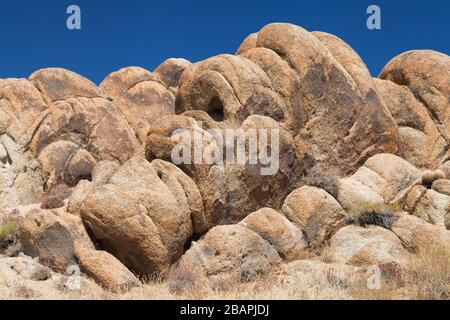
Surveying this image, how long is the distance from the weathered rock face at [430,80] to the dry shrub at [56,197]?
16.0 meters

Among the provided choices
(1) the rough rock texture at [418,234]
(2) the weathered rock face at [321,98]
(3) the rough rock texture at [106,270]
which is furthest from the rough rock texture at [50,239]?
(1) the rough rock texture at [418,234]

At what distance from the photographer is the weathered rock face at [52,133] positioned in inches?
1007

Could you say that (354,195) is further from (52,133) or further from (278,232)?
(52,133)

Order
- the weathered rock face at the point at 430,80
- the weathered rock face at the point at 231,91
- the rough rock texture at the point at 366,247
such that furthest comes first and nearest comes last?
the weathered rock face at the point at 430,80 → the weathered rock face at the point at 231,91 → the rough rock texture at the point at 366,247

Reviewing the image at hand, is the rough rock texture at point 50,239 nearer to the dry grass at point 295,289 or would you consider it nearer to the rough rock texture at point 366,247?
the dry grass at point 295,289

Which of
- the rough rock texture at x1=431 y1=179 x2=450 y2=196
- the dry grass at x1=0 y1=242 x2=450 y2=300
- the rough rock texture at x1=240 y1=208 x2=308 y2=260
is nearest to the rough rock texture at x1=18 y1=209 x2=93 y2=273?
the dry grass at x1=0 y1=242 x2=450 y2=300

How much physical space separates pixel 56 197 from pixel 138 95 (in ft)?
42.4

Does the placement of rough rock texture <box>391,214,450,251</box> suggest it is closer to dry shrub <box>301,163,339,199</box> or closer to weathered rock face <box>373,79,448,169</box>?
dry shrub <box>301,163,339,199</box>

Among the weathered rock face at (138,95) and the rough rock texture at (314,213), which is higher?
the weathered rock face at (138,95)

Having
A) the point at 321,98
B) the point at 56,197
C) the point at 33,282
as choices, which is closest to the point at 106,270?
the point at 33,282

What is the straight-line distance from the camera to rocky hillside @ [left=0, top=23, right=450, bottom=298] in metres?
18.0

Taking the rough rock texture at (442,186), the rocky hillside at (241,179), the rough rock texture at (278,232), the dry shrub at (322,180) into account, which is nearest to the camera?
the rocky hillside at (241,179)

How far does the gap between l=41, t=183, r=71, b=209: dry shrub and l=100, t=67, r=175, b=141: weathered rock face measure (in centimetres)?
861

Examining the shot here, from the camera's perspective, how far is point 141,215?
18.2 m
